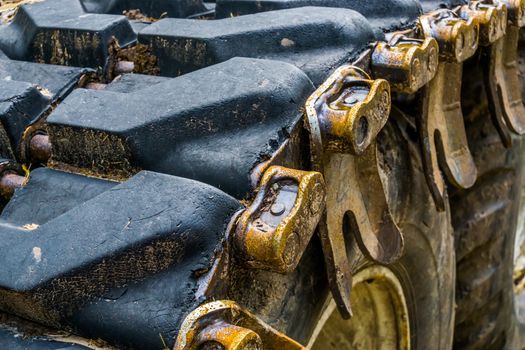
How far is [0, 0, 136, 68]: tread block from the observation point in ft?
3.99

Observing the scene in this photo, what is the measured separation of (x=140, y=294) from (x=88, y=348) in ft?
0.26

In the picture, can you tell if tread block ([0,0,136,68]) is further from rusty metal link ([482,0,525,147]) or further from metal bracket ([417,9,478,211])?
rusty metal link ([482,0,525,147])

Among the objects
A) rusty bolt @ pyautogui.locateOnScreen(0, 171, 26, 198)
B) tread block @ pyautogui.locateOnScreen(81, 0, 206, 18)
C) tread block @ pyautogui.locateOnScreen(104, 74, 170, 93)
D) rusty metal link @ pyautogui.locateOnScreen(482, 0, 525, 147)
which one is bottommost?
rusty metal link @ pyautogui.locateOnScreen(482, 0, 525, 147)

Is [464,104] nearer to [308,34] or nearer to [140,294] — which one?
[308,34]

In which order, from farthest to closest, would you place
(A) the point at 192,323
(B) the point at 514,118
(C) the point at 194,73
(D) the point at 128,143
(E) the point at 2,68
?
(B) the point at 514,118 < (E) the point at 2,68 < (C) the point at 194,73 < (D) the point at 128,143 < (A) the point at 192,323

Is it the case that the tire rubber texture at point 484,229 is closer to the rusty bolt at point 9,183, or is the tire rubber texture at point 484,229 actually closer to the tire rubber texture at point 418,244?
the tire rubber texture at point 418,244

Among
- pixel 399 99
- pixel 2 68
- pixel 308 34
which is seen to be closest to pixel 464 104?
pixel 399 99

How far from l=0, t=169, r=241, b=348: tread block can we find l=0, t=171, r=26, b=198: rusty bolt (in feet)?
0.58

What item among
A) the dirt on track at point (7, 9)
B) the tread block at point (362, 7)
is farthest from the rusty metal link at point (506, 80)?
the dirt on track at point (7, 9)

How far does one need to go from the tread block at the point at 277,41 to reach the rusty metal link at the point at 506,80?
52 cm

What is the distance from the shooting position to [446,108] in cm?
140

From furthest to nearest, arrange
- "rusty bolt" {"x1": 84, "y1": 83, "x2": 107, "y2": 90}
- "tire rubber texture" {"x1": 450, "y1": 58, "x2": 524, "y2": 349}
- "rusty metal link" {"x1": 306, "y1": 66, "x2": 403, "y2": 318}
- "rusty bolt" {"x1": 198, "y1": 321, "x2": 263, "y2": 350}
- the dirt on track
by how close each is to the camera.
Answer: "tire rubber texture" {"x1": 450, "y1": 58, "x2": 524, "y2": 349} → the dirt on track → "rusty bolt" {"x1": 84, "y1": 83, "x2": 107, "y2": 90} → "rusty metal link" {"x1": 306, "y1": 66, "x2": 403, "y2": 318} → "rusty bolt" {"x1": 198, "y1": 321, "x2": 263, "y2": 350}

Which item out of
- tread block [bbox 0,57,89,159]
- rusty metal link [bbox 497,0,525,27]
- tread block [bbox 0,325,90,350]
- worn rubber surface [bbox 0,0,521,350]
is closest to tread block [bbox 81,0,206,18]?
worn rubber surface [bbox 0,0,521,350]

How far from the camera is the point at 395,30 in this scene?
1.25 metres
